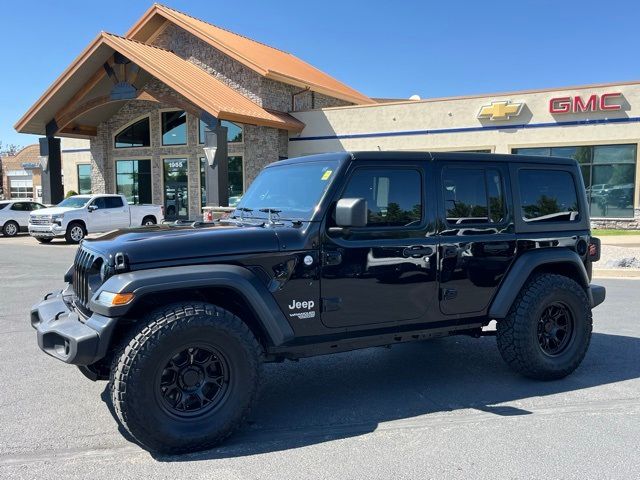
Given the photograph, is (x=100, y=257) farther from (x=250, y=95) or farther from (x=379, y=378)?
(x=250, y=95)

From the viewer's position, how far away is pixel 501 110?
20516 millimetres

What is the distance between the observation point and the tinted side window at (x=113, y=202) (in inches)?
781

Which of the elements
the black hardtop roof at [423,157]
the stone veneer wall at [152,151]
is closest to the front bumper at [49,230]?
the stone veneer wall at [152,151]

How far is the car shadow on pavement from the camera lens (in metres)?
3.85

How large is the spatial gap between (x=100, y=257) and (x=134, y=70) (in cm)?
2076

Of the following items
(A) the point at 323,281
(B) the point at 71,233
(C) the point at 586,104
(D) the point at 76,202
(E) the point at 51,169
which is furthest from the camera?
(E) the point at 51,169

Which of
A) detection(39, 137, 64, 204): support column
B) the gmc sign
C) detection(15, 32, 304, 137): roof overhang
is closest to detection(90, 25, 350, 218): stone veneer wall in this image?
detection(15, 32, 304, 137): roof overhang

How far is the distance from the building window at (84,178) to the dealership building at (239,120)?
162 millimetres

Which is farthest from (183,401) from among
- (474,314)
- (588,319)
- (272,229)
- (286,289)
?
(588,319)

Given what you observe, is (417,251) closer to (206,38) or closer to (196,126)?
(206,38)

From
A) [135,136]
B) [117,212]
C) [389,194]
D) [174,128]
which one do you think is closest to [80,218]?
[117,212]

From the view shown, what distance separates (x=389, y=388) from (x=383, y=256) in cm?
131

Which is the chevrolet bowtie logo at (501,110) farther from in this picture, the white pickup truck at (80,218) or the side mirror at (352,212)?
the side mirror at (352,212)

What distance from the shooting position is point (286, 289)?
12.4 feet
